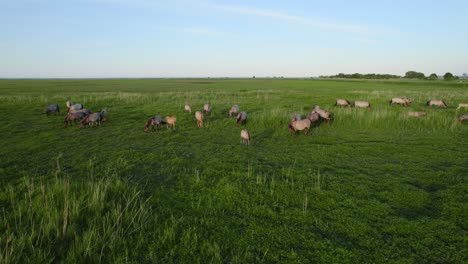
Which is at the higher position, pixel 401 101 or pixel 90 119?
pixel 401 101

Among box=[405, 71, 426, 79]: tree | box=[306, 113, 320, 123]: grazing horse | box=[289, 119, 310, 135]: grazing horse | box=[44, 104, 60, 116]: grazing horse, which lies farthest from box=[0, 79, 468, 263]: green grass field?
box=[405, 71, 426, 79]: tree

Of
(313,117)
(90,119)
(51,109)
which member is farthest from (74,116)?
(313,117)

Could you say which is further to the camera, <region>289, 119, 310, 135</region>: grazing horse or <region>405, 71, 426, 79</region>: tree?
<region>405, 71, 426, 79</region>: tree

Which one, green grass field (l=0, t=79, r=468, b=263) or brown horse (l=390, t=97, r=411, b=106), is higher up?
brown horse (l=390, t=97, r=411, b=106)

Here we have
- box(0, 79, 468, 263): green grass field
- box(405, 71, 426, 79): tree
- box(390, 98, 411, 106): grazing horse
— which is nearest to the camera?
box(0, 79, 468, 263): green grass field

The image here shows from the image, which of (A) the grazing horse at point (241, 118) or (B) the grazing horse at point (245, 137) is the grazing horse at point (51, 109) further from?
(B) the grazing horse at point (245, 137)

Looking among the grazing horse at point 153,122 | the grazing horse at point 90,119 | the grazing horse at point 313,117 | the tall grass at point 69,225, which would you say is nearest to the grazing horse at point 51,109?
the grazing horse at point 90,119

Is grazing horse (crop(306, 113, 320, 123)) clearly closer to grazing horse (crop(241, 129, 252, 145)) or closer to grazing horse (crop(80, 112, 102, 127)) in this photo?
grazing horse (crop(241, 129, 252, 145))

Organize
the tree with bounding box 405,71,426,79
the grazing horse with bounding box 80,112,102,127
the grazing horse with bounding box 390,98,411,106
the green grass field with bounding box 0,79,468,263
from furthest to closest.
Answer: the tree with bounding box 405,71,426,79, the grazing horse with bounding box 390,98,411,106, the grazing horse with bounding box 80,112,102,127, the green grass field with bounding box 0,79,468,263

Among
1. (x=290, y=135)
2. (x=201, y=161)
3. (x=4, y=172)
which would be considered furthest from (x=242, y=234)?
(x=290, y=135)

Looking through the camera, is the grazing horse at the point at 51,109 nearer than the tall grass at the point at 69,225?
No

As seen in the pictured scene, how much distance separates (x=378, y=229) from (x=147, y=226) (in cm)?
487

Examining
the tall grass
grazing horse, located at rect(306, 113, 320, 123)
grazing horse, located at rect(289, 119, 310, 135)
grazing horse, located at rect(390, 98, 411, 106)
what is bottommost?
the tall grass

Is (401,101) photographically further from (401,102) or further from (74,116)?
(74,116)
